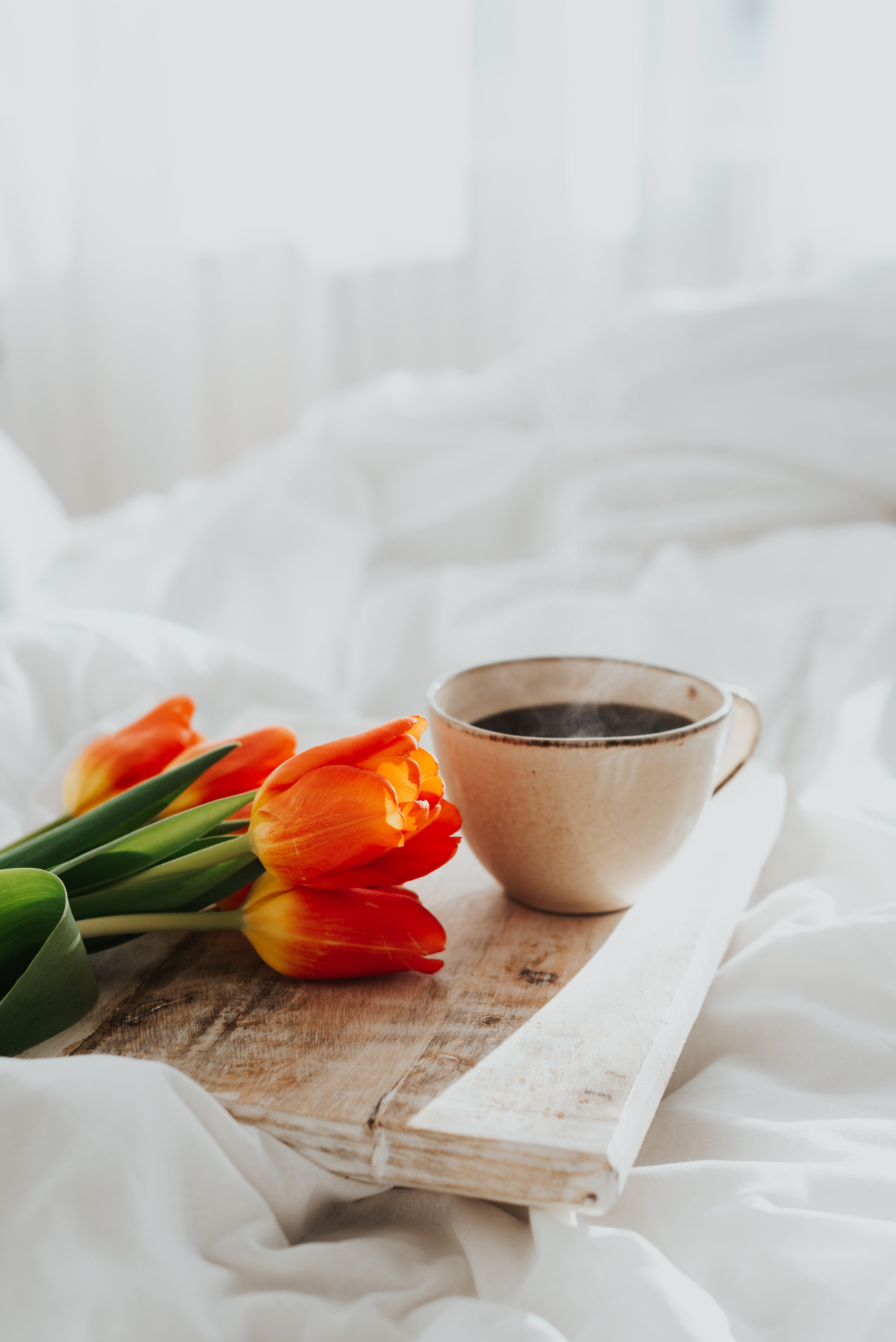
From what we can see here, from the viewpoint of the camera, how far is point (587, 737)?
0.55 meters

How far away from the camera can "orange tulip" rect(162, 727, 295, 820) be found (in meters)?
0.53

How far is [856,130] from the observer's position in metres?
2.27

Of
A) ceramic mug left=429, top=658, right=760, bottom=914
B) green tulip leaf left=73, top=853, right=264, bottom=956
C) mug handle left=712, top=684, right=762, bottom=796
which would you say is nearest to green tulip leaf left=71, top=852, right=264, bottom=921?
green tulip leaf left=73, top=853, right=264, bottom=956

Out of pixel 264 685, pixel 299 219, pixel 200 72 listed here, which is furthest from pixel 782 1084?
pixel 200 72

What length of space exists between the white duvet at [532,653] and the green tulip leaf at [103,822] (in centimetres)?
12

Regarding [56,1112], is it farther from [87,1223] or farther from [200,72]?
[200,72]

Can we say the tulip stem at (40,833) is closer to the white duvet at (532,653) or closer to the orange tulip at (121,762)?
the orange tulip at (121,762)

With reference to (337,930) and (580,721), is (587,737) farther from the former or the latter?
(337,930)

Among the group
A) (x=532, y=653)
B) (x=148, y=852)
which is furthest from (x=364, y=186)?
(x=148, y=852)

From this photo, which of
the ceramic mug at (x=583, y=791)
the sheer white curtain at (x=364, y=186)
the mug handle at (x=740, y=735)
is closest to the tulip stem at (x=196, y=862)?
the ceramic mug at (x=583, y=791)

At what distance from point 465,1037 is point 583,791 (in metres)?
0.13

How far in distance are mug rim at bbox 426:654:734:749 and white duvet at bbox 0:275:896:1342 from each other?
145 mm

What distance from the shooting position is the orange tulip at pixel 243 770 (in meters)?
0.53

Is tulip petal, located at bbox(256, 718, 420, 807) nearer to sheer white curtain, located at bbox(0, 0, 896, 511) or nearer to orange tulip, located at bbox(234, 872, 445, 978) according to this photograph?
orange tulip, located at bbox(234, 872, 445, 978)
